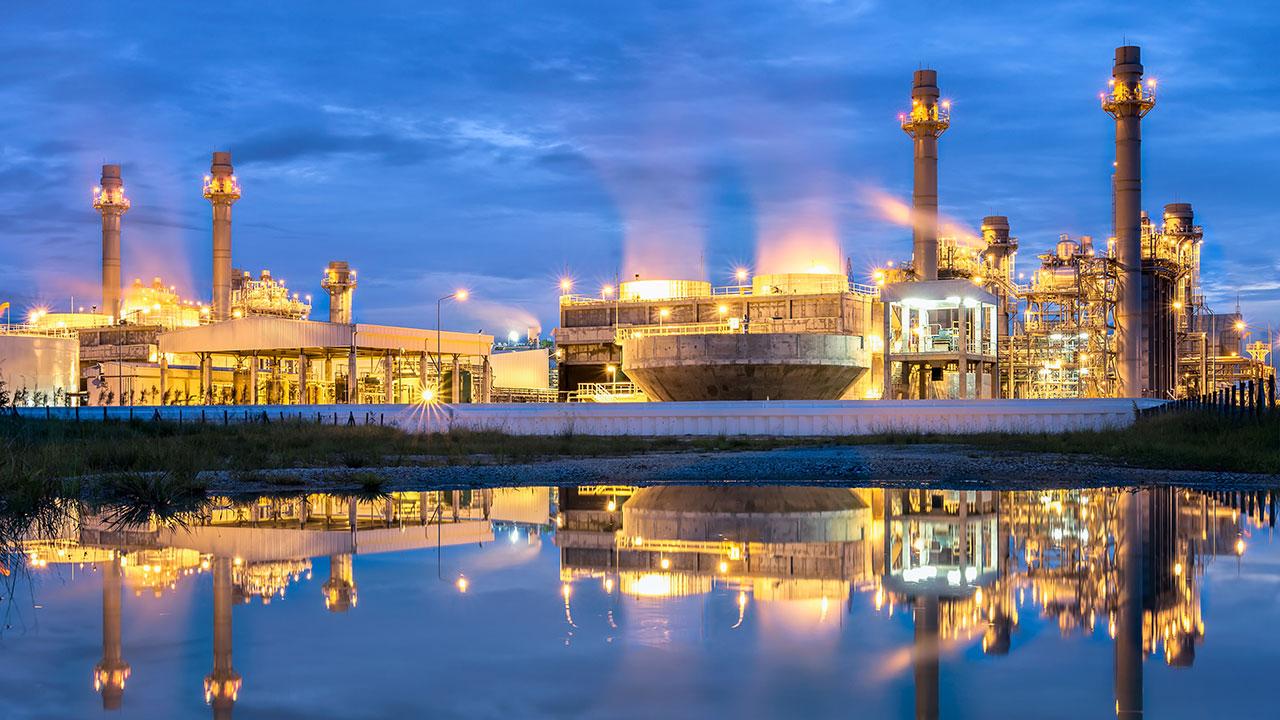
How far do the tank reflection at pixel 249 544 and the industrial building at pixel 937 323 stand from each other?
3827 cm

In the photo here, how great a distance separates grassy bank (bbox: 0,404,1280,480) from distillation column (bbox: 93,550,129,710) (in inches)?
324

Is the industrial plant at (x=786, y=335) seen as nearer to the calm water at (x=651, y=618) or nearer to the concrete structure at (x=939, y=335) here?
the concrete structure at (x=939, y=335)

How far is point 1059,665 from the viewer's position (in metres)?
7.52

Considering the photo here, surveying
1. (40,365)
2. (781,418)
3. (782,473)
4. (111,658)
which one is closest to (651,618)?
(111,658)

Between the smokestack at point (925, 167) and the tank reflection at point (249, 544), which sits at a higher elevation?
the smokestack at point (925, 167)

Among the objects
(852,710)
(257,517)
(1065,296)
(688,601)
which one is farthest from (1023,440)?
(1065,296)

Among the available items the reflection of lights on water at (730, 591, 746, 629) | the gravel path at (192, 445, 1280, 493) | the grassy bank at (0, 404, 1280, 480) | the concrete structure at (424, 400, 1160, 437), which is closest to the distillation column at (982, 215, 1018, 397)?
the concrete structure at (424, 400, 1160, 437)

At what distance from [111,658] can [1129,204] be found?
2553 inches

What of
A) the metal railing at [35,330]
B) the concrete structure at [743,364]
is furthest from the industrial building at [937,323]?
the metal railing at [35,330]

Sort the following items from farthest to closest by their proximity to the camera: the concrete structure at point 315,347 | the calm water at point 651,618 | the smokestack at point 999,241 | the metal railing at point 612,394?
the smokestack at point 999,241 < the metal railing at point 612,394 < the concrete structure at point 315,347 < the calm water at point 651,618

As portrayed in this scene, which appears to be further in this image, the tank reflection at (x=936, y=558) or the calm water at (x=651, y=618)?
the tank reflection at (x=936, y=558)

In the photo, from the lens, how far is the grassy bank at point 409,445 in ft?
78.5

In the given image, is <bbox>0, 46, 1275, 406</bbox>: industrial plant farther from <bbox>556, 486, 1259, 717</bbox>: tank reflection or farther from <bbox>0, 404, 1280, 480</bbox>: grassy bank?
<bbox>556, 486, 1259, 717</bbox>: tank reflection

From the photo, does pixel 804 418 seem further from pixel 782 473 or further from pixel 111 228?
pixel 111 228
